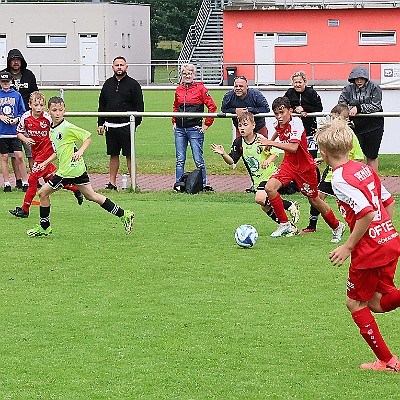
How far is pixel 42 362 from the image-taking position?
628 cm

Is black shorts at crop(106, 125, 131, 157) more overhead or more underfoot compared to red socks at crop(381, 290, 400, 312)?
more overhead

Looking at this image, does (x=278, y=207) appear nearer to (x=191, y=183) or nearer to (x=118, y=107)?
(x=191, y=183)

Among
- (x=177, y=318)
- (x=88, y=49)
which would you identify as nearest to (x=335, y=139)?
(x=177, y=318)

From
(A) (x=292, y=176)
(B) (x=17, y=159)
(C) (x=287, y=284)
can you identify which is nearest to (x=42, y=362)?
(C) (x=287, y=284)

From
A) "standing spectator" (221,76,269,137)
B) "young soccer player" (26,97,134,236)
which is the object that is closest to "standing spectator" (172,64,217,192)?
"standing spectator" (221,76,269,137)

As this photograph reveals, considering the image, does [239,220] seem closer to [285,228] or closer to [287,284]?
[285,228]

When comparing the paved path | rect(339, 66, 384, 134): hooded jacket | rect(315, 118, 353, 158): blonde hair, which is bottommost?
the paved path

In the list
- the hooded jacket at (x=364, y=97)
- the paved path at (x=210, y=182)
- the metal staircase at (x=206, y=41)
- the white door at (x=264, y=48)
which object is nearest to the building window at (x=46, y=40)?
the metal staircase at (x=206, y=41)

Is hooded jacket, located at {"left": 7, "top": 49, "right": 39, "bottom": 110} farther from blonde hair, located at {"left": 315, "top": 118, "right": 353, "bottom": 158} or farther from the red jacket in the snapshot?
blonde hair, located at {"left": 315, "top": 118, "right": 353, "bottom": 158}

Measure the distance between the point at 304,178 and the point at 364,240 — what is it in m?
4.55

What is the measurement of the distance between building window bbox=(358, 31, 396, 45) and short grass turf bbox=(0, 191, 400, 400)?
37.4 m

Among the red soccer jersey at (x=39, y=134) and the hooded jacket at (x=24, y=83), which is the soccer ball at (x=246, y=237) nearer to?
the red soccer jersey at (x=39, y=134)

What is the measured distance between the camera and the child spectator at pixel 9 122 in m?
14.5

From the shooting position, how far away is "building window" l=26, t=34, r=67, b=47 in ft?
185
